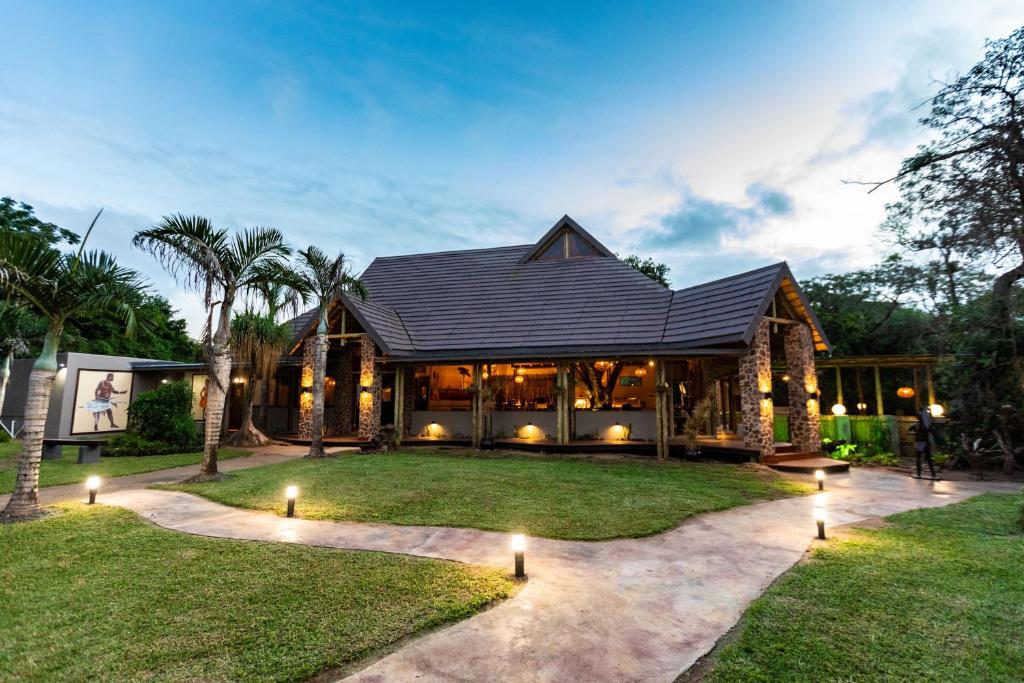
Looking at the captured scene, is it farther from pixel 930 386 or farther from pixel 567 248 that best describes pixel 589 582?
pixel 930 386

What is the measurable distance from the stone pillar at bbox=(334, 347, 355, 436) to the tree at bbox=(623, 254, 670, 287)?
20.5 meters

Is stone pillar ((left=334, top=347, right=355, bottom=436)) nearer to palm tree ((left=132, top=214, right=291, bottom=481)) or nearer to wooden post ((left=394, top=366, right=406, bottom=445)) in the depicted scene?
wooden post ((left=394, top=366, right=406, bottom=445))

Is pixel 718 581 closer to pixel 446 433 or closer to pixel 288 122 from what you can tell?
pixel 446 433

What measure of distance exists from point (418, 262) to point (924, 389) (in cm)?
2256

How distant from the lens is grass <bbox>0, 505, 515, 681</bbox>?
111 inches

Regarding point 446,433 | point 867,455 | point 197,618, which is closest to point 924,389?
point 867,455

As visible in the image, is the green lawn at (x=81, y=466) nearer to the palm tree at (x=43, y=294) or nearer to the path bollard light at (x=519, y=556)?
→ the palm tree at (x=43, y=294)

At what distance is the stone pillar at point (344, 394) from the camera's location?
1750 centimetres

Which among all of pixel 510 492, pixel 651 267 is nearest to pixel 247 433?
pixel 510 492

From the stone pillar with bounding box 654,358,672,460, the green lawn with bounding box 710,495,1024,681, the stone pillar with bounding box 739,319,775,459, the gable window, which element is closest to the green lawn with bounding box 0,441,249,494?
the green lawn with bounding box 710,495,1024,681

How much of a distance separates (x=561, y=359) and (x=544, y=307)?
3.38 metres

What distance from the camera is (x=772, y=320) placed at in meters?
13.2

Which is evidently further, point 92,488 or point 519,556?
point 92,488

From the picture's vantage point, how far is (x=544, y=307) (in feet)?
54.5
